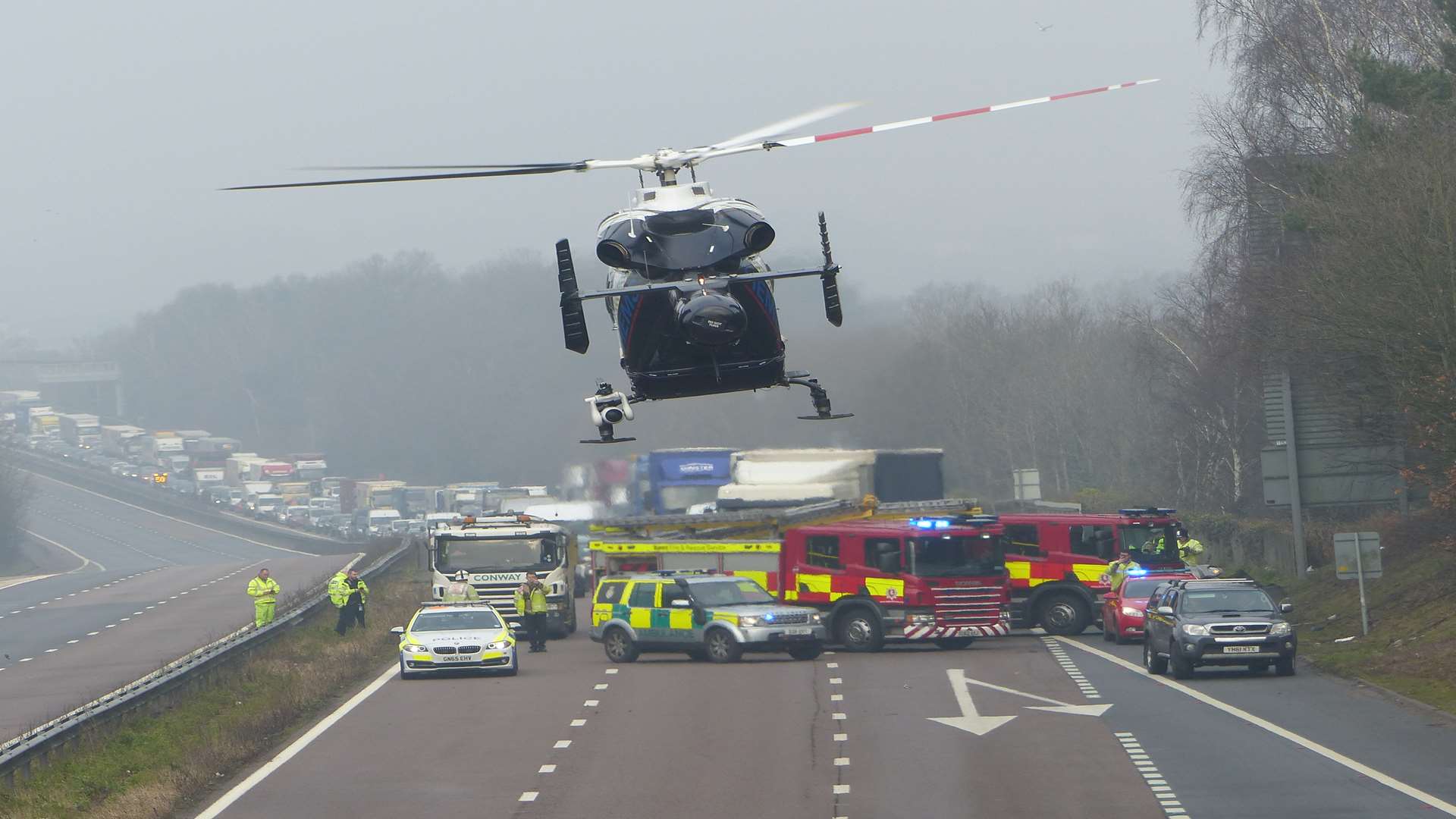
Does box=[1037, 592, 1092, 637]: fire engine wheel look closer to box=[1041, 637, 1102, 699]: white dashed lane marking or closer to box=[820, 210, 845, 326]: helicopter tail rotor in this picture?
box=[1041, 637, 1102, 699]: white dashed lane marking

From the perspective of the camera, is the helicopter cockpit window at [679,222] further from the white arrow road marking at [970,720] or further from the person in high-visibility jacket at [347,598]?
the person in high-visibility jacket at [347,598]

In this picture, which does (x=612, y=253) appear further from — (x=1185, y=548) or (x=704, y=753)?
(x=1185, y=548)

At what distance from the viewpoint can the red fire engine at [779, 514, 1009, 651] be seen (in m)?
31.7

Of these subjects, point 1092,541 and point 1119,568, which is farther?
point 1092,541

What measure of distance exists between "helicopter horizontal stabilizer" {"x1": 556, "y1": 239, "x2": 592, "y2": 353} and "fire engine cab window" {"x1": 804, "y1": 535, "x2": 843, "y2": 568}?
18.2 metres

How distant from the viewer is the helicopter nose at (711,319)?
49.1ft

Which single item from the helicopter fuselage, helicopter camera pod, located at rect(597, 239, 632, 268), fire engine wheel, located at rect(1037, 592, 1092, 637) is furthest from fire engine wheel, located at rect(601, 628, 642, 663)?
helicopter camera pod, located at rect(597, 239, 632, 268)

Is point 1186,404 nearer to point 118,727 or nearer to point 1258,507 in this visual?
point 1258,507

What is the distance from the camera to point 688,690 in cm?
2512

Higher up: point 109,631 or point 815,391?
point 815,391

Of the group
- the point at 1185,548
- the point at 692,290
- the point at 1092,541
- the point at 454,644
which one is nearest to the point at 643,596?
the point at 454,644

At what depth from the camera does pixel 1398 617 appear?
2966cm

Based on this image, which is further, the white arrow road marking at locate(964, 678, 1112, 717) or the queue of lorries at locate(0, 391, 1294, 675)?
the queue of lorries at locate(0, 391, 1294, 675)

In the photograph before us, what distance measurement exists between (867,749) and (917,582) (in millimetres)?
13342
